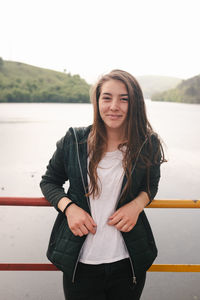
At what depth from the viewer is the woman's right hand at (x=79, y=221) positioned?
0.90 m

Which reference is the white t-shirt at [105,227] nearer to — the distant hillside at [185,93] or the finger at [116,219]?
the finger at [116,219]

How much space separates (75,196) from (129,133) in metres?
0.34

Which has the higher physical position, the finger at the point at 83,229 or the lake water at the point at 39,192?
the finger at the point at 83,229

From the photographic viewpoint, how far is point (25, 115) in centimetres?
4556

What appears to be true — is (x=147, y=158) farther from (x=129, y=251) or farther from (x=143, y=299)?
(x=143, y=299)

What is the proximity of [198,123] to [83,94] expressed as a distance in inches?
868

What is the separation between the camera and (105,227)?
0.94 m

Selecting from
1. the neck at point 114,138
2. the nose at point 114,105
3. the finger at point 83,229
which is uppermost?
the nose at point 114,105

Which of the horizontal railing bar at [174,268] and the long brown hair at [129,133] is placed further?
the horizontal railing bar at [174,268]

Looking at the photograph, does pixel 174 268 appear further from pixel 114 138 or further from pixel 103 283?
pixel 114 138

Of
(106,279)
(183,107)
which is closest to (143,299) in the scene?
(106,279)

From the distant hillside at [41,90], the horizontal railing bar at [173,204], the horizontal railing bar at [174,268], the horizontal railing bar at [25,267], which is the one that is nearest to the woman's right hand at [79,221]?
the horizontal railing bar at [173,204]

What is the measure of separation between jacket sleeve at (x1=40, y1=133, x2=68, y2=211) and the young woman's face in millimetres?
192

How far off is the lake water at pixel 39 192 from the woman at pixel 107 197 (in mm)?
428
